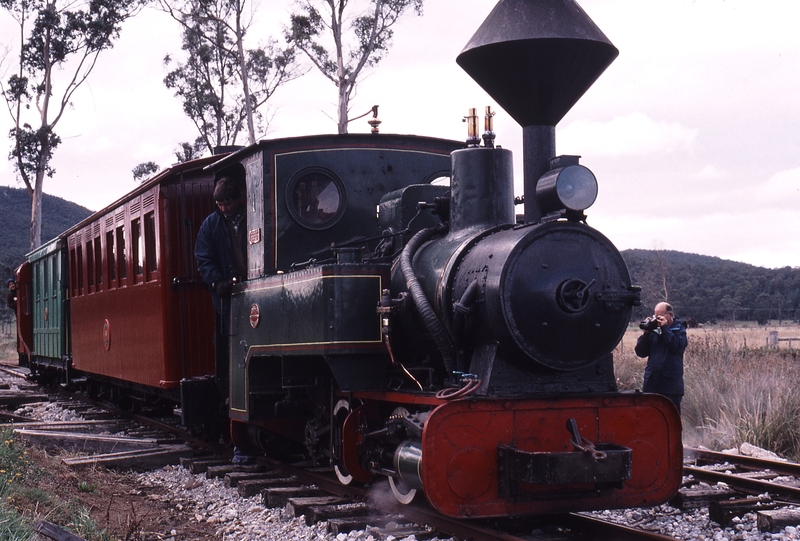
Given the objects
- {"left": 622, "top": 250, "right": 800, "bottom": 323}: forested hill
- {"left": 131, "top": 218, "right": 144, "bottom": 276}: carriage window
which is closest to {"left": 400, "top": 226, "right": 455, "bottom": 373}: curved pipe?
{"left": 131, "top": 218, "right": 144, "bottom": 276}: carriage window

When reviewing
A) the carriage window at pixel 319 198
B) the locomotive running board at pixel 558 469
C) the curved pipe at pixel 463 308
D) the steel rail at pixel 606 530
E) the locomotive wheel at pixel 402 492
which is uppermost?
the carriage window at pixel 319 198

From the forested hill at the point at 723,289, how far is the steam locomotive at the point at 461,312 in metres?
34.6

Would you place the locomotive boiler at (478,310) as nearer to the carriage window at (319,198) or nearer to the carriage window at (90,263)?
the carriage window at (319,198)

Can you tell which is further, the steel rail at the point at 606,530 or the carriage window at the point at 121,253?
the carriage window at the point at 121,253

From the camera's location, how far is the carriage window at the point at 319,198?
682cm

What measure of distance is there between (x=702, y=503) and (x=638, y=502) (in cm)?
87

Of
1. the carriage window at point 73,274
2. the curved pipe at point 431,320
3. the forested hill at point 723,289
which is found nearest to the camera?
the curved pipe at point 431,320

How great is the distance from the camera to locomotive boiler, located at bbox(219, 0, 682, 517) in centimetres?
487

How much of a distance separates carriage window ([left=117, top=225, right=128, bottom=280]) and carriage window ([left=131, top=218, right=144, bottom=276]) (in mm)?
527

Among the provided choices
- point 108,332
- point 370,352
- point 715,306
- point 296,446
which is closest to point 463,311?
point 370,352

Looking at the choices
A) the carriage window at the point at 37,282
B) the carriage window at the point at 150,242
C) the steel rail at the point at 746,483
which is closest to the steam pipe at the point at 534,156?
the steel rail at the point at 746,483

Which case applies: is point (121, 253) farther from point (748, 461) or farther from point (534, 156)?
point (748, 461)

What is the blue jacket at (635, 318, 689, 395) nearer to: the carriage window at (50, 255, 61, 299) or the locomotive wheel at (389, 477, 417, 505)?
the locomotive wheel at (389, 477, 417, 505)

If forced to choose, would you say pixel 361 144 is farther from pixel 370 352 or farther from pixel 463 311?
pixel 463 311
